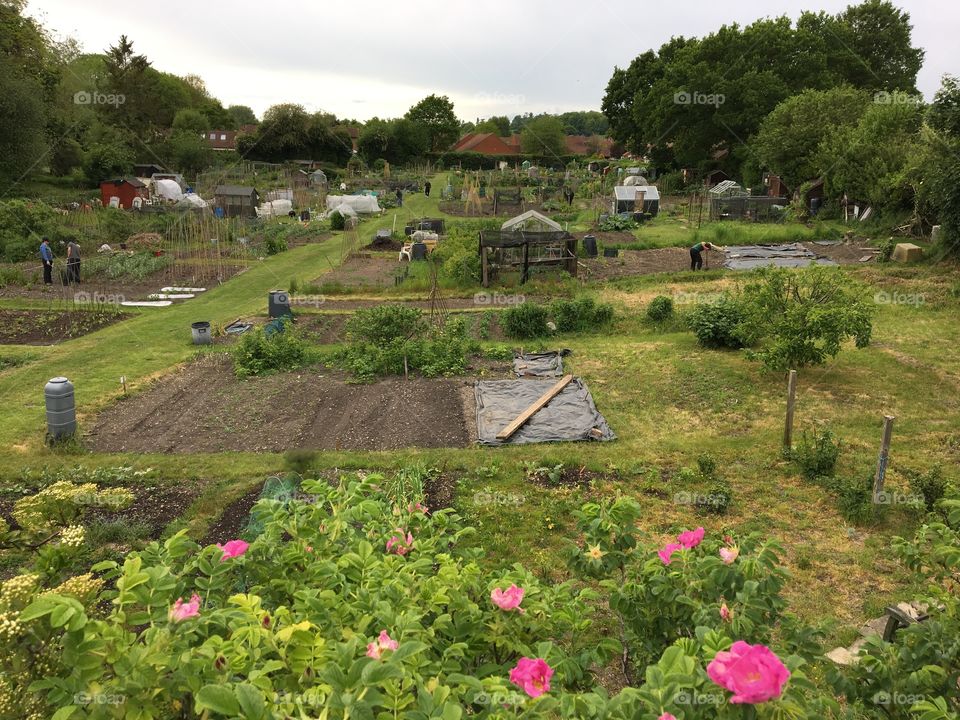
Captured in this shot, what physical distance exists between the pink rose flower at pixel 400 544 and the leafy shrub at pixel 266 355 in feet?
31.9

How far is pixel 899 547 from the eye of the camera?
387 centimetres

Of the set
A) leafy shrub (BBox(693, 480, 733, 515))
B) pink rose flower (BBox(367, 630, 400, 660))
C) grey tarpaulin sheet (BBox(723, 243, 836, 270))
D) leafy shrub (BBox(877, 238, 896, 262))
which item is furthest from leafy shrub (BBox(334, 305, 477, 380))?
leafy shrub (BBox(877, 238, 896, 262))

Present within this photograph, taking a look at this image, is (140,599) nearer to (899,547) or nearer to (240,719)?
(240,719)

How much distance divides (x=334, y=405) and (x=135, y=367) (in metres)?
4.65

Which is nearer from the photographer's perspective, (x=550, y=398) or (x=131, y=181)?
(x=550, y=398)

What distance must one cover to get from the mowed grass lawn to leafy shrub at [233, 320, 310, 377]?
1.46 metres

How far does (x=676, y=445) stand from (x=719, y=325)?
4814 millimetres

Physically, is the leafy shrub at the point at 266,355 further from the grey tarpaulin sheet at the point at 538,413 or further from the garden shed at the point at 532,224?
the garden shed at the point at 532,224

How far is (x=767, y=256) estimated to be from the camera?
22641 millimetres

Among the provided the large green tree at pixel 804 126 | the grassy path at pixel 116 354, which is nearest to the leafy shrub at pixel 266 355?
the grassy path at pixel 116 354

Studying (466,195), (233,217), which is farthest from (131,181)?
(466,195)

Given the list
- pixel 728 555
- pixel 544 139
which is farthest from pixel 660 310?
pixel 544 139

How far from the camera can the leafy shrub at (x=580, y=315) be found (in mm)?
15047

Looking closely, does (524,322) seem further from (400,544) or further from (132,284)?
(132,284)
